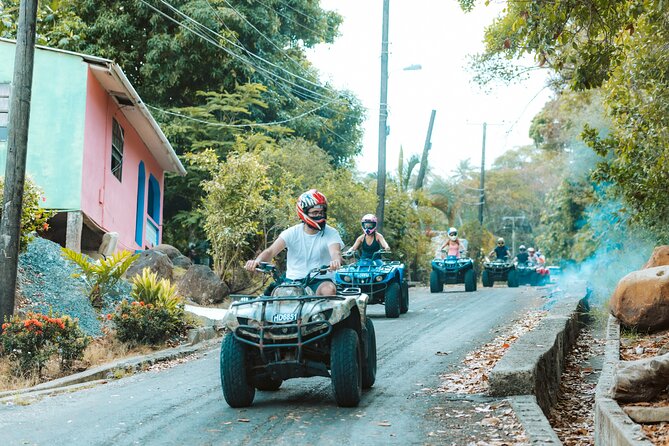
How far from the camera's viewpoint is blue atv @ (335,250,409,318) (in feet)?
53.9

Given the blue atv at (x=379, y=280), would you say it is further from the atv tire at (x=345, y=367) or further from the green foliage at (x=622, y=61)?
the atv tire at (x=345, y=367)

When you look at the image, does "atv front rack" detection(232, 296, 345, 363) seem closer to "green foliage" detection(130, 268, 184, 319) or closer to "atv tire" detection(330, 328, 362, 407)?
"atv tire" detection(330, 328, 362, 407)

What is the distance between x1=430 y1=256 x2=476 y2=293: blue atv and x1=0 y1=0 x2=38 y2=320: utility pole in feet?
52.9

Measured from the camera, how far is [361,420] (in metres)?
7.29

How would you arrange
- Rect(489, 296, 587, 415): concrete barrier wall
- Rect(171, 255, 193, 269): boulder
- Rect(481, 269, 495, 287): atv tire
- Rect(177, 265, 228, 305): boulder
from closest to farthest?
Rect(489, 296, 587, 415): concrete barrier wall, Rect(177, 265, 228, 305): boulder, Rect(171, 255, 193, 269): boulder, Rect(481, 269, 495, 287): atv tire

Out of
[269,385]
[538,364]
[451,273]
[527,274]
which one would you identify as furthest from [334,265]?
[527,274]

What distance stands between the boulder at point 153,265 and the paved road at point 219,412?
6668 mm

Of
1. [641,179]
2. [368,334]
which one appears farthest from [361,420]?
[641,179]

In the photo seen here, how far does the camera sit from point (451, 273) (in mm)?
25953

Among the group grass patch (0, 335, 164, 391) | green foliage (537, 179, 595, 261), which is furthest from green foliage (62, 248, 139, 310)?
green foliage (537, 179, 595, 261)

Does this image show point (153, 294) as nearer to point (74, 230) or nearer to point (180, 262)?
point (74, 230)

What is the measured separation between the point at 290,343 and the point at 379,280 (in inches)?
355

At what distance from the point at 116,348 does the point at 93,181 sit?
7354 millimetres

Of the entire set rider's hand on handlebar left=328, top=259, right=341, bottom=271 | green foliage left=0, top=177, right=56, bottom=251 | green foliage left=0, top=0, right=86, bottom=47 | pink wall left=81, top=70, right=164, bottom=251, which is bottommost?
rider's hand on handlebar left=328, top=259, right=341, bottom=271
